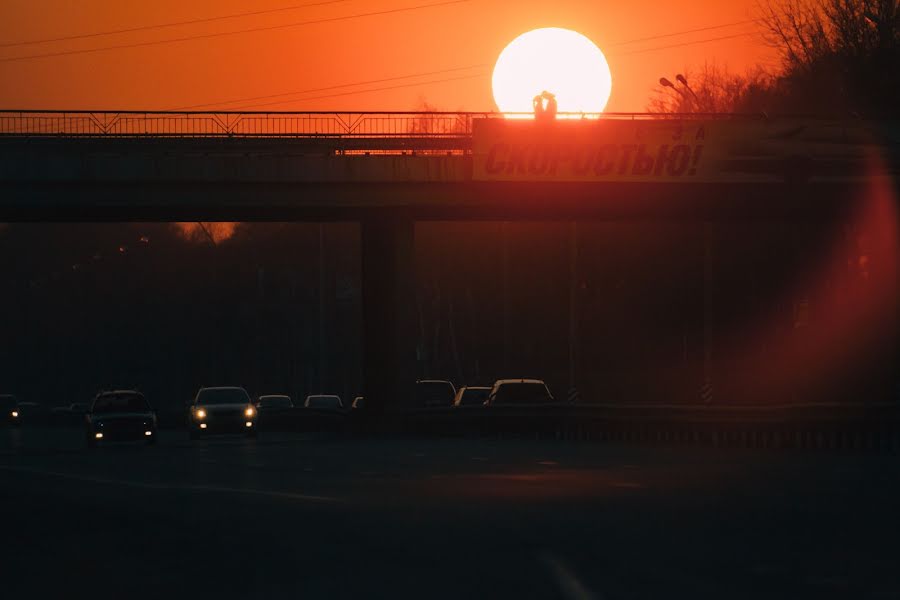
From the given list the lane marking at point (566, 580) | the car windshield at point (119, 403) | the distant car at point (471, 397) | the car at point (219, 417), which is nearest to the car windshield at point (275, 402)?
the distant car at point (471, 397)

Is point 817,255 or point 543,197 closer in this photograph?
point 543,197

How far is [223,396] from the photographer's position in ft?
183

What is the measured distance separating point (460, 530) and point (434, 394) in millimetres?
51957

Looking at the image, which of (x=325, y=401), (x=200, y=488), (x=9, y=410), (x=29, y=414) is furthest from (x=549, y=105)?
(x=29, y=414)

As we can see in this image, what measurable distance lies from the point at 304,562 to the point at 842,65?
222 ft

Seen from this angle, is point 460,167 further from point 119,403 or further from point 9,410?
point 9,410

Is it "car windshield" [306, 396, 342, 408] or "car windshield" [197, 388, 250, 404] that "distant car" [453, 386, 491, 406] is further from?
"car windshield" [306, 396, 342, 408]

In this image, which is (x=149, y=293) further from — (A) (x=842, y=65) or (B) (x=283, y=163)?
(B) (x=283, y=163)

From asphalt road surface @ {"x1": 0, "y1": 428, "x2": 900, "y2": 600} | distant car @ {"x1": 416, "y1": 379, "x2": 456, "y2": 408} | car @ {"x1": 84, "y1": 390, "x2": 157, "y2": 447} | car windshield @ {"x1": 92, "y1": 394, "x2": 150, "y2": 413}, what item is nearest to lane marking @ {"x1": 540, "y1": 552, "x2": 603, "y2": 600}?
asphalt road surface @ {"x1": 0, "y1": 428, "x2": 900, "y2": 600}

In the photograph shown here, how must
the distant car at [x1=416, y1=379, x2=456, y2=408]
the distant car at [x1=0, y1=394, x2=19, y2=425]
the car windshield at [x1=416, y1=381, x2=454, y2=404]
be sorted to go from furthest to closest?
the distant car at [x1=0, y1=394, x2=19, y2=425] < the car windshield at [x1=416, y1=381, x2=454, y2=404] < the distant car at [x1=416, y1=379, x2=456, y2=408]

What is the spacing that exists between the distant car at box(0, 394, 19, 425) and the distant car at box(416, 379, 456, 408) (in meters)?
32.4

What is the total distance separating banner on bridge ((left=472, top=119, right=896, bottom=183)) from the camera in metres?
57.0

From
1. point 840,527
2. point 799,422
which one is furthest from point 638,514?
point 799,422

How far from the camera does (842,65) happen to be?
7950 centimetres
